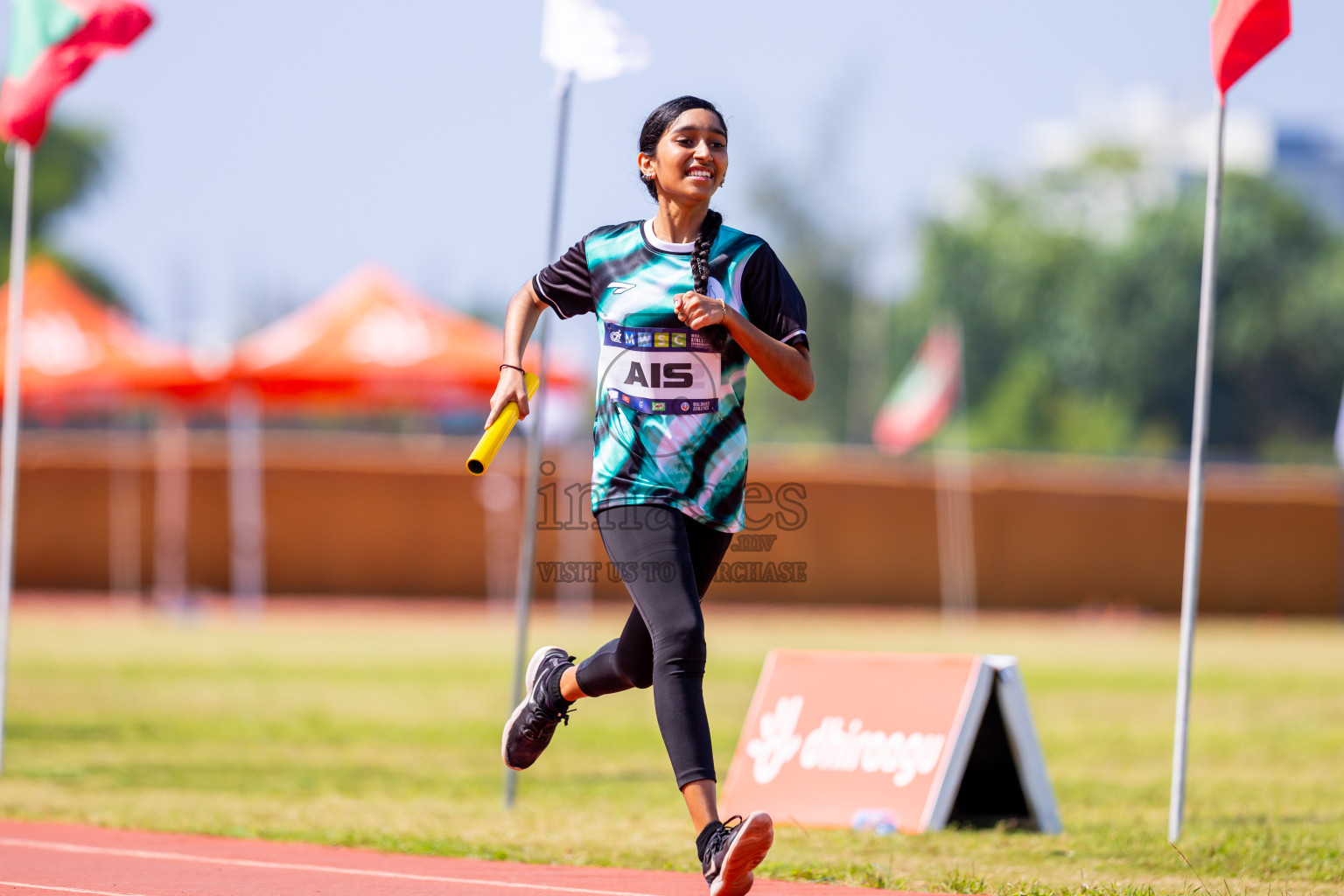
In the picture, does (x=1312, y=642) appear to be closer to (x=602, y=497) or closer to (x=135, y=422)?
(x=602, y=497)

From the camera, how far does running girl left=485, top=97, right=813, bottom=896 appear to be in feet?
15.3

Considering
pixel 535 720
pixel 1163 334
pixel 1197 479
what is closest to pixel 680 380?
pixel 535 720

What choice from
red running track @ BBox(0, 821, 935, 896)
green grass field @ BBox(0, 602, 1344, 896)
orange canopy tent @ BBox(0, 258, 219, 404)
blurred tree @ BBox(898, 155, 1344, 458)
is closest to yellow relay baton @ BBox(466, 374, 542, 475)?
red running track @ BBox(0, 821, 935, 896)

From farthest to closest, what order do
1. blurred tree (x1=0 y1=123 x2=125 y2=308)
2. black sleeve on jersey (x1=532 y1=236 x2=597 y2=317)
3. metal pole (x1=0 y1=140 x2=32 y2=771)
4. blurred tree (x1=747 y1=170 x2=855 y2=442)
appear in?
1. blurred tree (x1=747 y1=170 x2=855 y2=442)
2. blurred tree (x1=0 y1=123 x2=125 y2=308)
3. metal pole (x1=0 y1=140 x2=32 y2=771)
4. black sleeve on jersey (x1=532 y1=236 x2=597 y2=317)

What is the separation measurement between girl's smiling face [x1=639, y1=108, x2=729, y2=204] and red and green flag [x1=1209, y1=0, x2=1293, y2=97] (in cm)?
299

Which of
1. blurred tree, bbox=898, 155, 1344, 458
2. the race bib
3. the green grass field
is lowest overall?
the green grass field

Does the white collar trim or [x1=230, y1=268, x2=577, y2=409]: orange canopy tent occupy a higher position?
[x1=230, y1=268, x2=577, y2=409]: orange canopy tent

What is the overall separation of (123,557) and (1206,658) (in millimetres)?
17950

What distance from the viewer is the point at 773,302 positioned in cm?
480

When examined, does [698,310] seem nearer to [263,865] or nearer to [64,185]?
[263,865]

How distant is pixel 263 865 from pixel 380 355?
14.7 meters

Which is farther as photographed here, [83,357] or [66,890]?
[83,357]

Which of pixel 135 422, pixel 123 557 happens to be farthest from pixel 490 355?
pixel 135 422

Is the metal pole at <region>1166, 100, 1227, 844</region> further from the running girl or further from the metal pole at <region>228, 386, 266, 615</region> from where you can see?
the metal pole at <region>228, 386, 266, 615</region>
